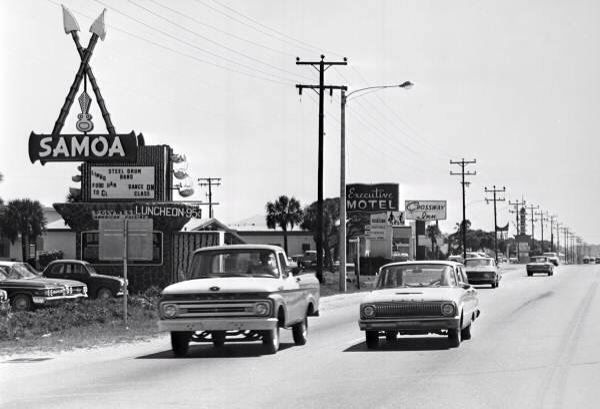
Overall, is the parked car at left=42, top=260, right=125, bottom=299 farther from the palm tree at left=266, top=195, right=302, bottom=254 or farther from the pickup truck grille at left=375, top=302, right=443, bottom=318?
the palm tree at left=266, top=195, right=302, bottom=254

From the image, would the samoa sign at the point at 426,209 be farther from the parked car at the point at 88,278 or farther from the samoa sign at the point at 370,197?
the parked car at the point at 88,278

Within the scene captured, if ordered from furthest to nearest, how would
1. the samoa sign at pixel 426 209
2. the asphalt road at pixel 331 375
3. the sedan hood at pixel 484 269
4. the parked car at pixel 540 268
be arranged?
the samoa sign at pixel 426 209 → the parked car at pixel 540 268 → the sedan hood at pixel 484 269 → the asphalt road at pixel 331 375

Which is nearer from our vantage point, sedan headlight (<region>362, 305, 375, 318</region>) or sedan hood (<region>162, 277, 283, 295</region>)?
sedan hood (<region>162, 277, 283, 295</region>)

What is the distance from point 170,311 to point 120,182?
29421 millimetres

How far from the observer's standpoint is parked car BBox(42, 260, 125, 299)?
36.8 meters

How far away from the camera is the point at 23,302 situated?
29.5 m

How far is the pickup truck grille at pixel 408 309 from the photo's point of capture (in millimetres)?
17172

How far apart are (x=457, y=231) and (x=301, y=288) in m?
168

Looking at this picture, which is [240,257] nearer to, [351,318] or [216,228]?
[351,318]

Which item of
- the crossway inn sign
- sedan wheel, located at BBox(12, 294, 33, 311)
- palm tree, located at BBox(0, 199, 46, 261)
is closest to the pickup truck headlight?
sedan wheel, located at BBox(12, 294, 33, 311)

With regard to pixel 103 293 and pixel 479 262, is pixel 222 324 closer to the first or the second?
pixel 103 293

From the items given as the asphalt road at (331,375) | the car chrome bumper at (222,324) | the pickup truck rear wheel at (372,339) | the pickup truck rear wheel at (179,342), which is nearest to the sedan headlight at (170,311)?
the car chrome bumper at (222,324)

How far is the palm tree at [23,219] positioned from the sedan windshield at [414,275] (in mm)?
70731

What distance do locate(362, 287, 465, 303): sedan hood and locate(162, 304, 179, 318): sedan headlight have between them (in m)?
3.39
